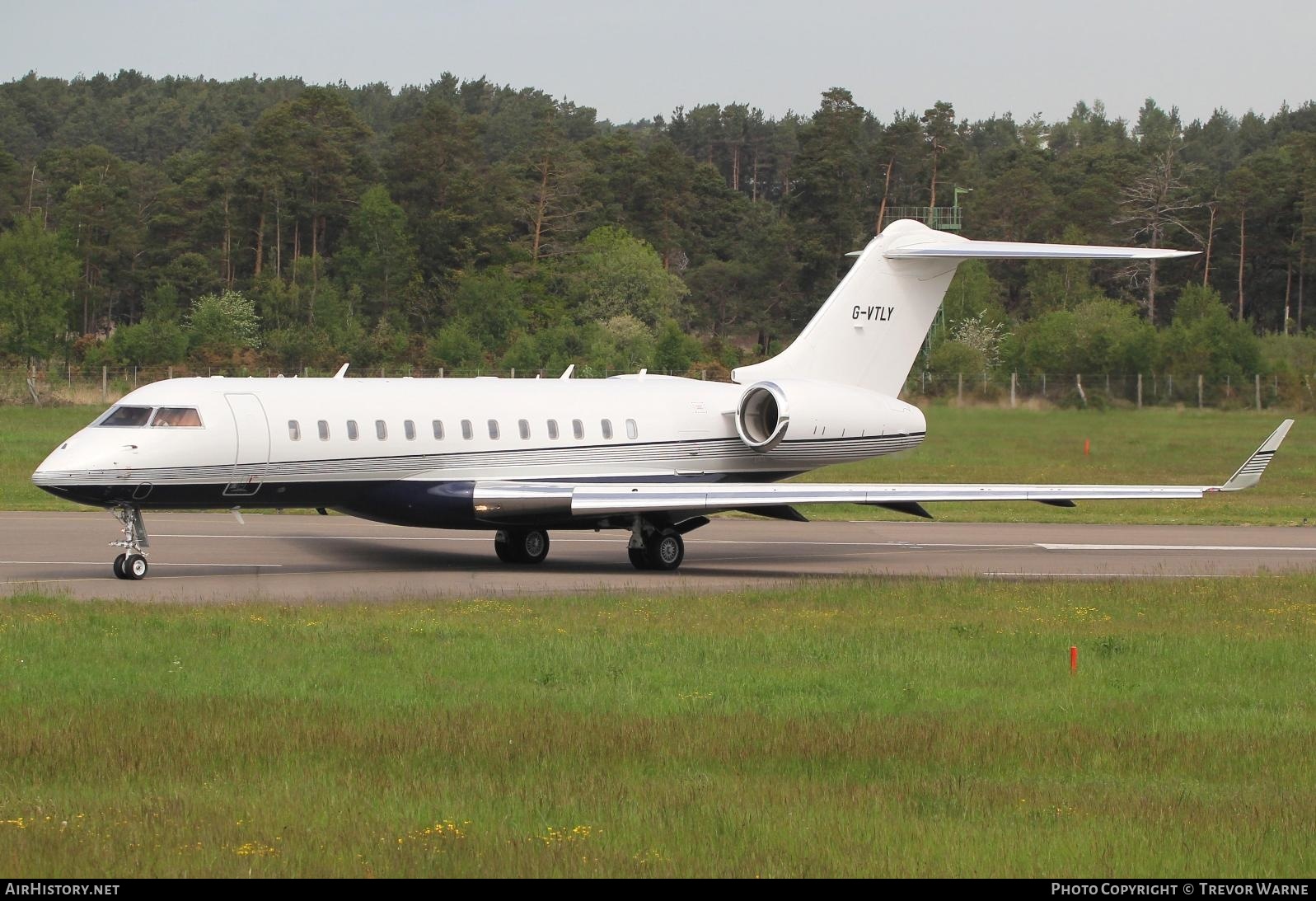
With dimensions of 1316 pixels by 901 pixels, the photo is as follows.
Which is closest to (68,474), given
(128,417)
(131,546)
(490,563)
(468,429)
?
(128,417)

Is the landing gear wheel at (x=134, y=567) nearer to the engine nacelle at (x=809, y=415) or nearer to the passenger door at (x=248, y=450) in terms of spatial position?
the passenger door at (x=248, y=450)

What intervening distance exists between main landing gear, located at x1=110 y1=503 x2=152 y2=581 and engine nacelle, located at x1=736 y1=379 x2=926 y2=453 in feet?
28.5

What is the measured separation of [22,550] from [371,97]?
175 m

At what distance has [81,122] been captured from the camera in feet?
487

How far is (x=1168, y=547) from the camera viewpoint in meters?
26.5

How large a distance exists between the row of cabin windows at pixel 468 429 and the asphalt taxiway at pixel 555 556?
5.96 feet

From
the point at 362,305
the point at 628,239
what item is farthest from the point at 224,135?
the point at 628,239

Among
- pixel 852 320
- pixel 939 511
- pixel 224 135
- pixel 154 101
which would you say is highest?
pixel 154 101

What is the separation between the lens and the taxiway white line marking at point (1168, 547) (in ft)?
86.0

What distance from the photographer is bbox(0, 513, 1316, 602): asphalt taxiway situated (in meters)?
20.4

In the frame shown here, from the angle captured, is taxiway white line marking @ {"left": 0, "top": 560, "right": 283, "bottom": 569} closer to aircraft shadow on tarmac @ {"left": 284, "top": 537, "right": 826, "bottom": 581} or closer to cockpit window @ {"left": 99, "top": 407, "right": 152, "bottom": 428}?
aircraft shadow on tarmac @ {"left": 284, "top": 537, "right": 826, "bottom": 581}

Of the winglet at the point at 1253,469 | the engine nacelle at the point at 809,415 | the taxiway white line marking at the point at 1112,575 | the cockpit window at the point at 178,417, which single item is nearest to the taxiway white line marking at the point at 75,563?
the cockpit window at the point at 178,417

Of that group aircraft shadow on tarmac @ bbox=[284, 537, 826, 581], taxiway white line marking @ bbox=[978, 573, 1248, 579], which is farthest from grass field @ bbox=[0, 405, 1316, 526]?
taxiway white line marking @ bbox=[978, 573, 1248, 579]

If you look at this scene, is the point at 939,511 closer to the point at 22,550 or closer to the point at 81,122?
the point at 22,550
